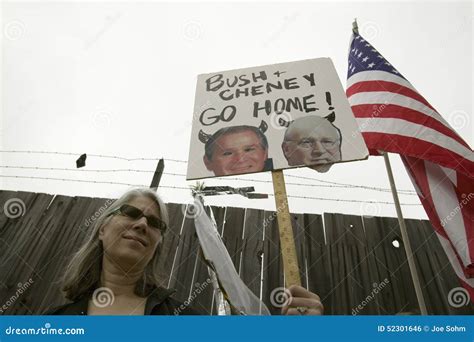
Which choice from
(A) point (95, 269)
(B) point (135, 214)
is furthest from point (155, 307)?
(B) point (135, 214)

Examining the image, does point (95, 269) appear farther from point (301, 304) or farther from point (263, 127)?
point (263, 127)

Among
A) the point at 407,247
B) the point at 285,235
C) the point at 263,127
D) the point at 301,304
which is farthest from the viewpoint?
the point at 407,247

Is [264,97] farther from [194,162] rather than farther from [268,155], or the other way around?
[194,162]

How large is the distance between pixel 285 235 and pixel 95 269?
1.72m

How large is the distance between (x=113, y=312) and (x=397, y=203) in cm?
289

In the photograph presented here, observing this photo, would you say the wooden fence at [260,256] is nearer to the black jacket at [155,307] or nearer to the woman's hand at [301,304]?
the black jacket at [155,307]

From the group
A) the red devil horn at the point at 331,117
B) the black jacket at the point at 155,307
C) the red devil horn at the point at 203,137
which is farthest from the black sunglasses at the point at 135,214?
the red devil horn at the point at 331,117

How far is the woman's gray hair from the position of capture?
2.47 meters

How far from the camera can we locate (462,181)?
11.0ft

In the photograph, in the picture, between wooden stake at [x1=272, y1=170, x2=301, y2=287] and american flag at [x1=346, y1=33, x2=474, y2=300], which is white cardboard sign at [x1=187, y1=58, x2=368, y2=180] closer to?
wooden stake at [x1=272, y1=170, x2=301, y2=287]

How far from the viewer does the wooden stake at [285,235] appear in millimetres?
1956

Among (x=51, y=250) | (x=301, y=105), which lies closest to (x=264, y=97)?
(x=301, y=105)

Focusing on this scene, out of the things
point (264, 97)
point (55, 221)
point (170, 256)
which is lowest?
point (170, 256)

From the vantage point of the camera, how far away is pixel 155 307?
232 cm
